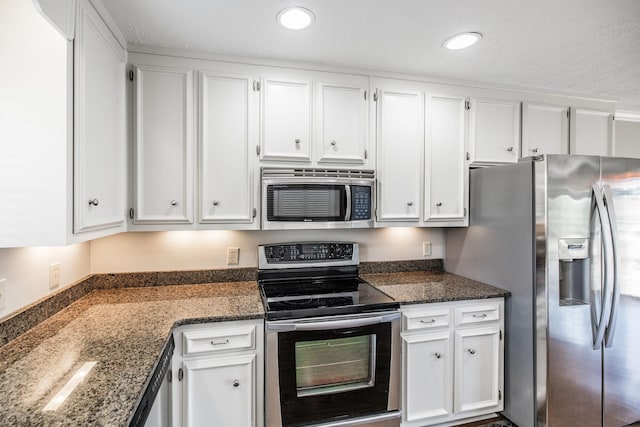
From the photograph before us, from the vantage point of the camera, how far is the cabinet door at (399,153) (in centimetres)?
219

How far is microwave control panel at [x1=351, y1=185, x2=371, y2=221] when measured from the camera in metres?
2.09

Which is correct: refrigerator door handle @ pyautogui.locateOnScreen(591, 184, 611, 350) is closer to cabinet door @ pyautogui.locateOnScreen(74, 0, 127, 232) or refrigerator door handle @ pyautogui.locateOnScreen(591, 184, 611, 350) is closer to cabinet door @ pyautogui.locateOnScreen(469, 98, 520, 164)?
cabinet door @ pyautogui.locateOnScreen(469, 98, 520, 164)

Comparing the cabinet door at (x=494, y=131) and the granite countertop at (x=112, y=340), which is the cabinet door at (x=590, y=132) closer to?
the cabinet door at (x=494, y=131)

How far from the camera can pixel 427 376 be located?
6.34ft

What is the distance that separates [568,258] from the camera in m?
1.80

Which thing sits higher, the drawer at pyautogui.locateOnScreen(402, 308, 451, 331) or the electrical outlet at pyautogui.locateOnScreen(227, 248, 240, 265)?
the electrical outlet at pyautogui.locateOnScreen(227, 248, 240, 265)

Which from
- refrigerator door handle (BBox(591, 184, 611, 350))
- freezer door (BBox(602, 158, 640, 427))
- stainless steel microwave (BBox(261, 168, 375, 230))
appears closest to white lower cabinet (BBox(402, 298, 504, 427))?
refrigerator door handle (BBox(591, 184, 611, 350))

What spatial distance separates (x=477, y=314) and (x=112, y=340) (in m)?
1.98

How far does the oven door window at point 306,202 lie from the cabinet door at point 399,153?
0.31 metres

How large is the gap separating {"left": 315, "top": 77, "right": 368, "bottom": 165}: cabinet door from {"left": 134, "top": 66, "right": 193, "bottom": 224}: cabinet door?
81 cm

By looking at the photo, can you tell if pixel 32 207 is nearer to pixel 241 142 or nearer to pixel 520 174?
pixel 241 142

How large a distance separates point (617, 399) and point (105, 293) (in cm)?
316

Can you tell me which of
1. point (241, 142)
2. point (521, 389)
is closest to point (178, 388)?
point (241, 142)

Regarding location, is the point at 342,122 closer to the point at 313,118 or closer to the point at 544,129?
the point at 313,118
